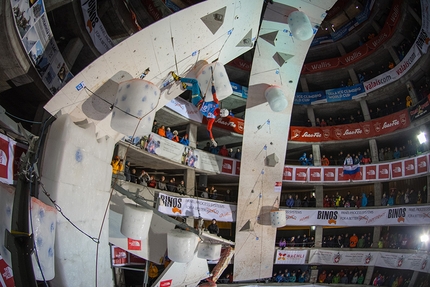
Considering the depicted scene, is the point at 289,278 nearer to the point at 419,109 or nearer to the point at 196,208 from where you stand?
the point at 196,208

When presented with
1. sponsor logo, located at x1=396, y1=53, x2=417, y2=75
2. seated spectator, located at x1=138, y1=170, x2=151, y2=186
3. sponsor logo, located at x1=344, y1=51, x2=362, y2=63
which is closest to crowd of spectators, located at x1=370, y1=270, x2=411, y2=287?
sponsor logo, located at x1=396, y1=53, x2=417, y2=75

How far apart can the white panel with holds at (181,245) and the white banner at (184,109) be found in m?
9.18

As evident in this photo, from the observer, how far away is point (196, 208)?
56.2 feet

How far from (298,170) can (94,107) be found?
52.6 ft

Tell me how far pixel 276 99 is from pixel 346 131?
11.3 meters

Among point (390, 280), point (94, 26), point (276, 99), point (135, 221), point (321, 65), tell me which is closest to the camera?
point (135, 221)

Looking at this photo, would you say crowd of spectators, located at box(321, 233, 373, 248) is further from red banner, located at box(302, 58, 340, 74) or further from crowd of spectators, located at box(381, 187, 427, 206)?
red banner, located at box(302, 58, 340, 74)

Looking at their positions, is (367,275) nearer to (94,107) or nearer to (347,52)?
(347,52)

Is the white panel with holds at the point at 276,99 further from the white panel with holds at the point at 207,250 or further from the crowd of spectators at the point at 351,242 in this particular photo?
the crowd of spectators at the point at 351,242

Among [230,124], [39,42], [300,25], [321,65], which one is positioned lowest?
[39,42]

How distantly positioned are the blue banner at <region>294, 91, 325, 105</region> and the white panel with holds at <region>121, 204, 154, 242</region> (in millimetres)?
17924

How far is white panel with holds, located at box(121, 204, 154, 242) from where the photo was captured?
9227 mm

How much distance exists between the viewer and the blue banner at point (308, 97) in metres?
24.0

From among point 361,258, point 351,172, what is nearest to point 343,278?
point 361,258
